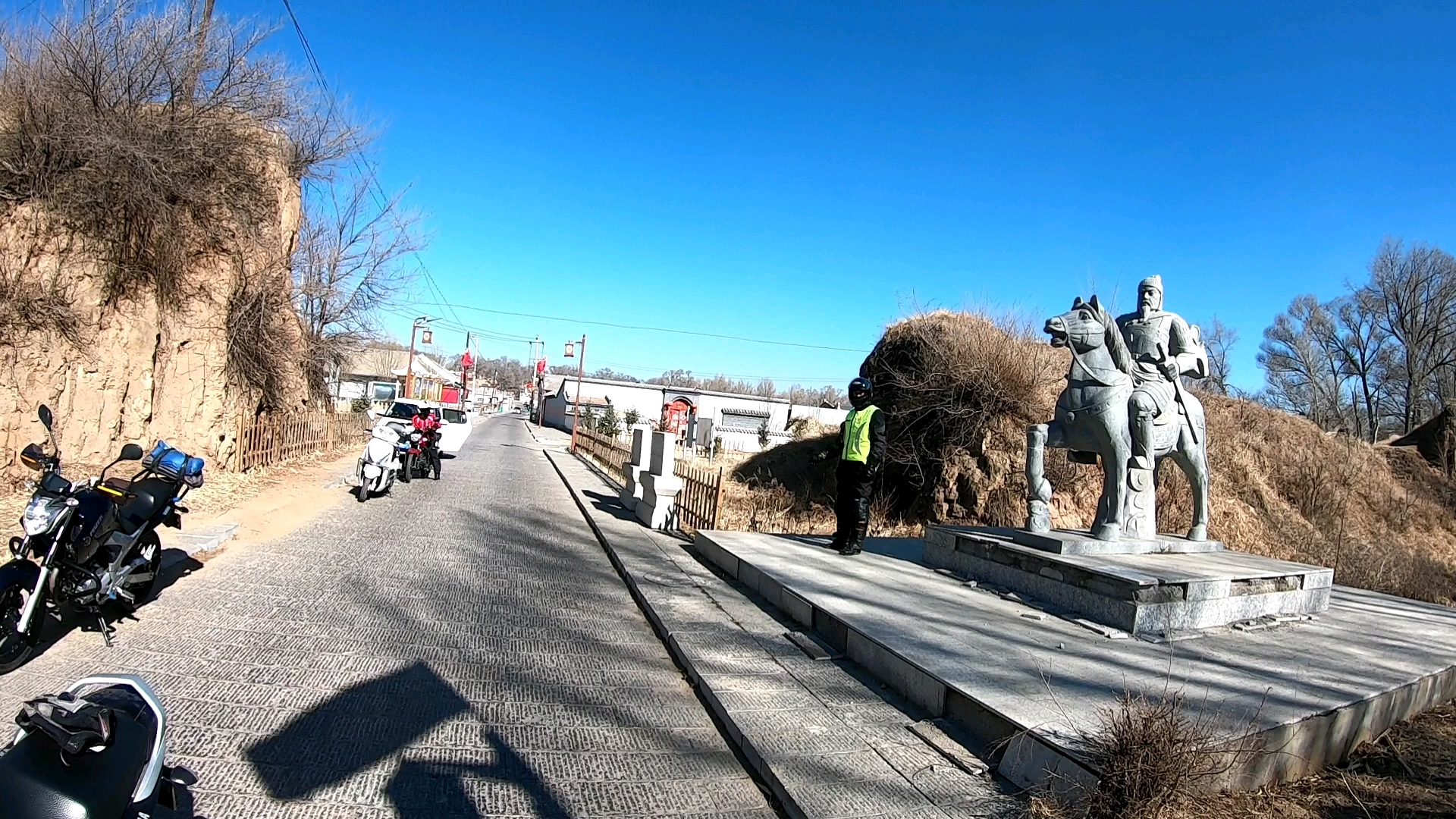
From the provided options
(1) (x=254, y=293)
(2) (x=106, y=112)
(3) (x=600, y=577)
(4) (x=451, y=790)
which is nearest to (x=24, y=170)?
(2) (x=106, y=112)

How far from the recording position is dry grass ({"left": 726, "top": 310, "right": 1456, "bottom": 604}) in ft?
42.2

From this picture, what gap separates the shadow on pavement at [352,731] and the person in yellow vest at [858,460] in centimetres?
487

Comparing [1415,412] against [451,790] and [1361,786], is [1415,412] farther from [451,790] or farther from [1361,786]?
[451,790]

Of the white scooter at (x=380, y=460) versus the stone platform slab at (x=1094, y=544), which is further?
the white scooter at (x=380, y=460)

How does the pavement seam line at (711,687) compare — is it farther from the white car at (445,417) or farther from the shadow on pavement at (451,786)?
the white car at (445,417)

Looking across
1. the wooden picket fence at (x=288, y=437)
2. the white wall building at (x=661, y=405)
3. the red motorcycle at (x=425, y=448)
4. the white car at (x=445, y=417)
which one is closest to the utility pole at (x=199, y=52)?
the wooden picket fence at (x=288, y=437)

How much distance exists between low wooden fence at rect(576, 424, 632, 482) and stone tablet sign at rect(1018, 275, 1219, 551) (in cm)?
1136

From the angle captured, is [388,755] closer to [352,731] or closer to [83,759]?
[352,731]

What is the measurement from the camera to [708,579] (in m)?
7.99

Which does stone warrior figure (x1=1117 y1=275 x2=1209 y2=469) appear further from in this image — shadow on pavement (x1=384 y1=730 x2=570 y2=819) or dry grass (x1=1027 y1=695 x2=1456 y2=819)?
shadow on pavement (x1=384 y1=730 x2=570 y2=819)

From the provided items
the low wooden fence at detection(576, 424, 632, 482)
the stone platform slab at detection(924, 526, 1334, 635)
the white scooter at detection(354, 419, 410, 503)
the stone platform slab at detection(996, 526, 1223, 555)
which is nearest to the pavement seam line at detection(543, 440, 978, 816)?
the stone platform slab at detection(924, 526, 1334, 635)

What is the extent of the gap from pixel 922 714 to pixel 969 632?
49.0 inches

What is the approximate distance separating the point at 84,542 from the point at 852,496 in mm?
6606

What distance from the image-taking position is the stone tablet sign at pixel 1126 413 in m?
7.01
